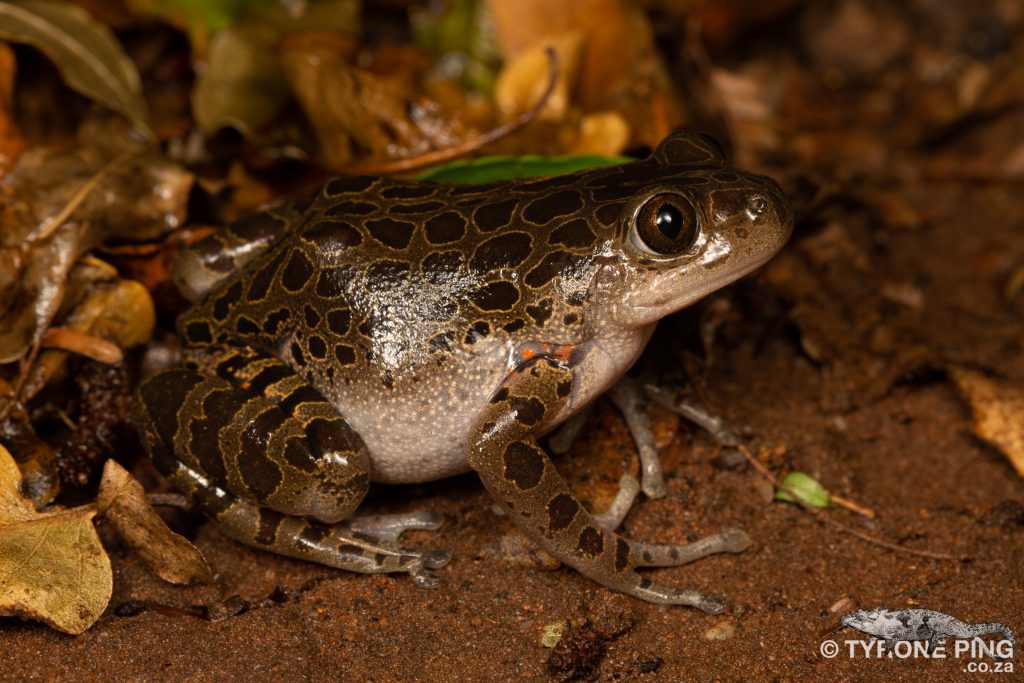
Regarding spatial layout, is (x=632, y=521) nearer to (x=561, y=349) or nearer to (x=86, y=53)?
(x=561, y=349)

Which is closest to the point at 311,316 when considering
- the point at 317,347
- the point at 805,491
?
the point at 317,347

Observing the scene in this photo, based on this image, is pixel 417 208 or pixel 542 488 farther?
pixel 417 208

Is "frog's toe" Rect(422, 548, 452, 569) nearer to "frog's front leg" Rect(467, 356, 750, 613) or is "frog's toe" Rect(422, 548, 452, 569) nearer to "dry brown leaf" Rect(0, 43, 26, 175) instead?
"frog's front leg" Rect(467, 356, 750, 613)

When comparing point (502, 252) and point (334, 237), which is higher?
point (334, 237)

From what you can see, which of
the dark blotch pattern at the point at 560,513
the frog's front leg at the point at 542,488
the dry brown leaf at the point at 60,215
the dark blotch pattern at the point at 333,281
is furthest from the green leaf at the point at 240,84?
the dark blotch pattern at the point at 560,513

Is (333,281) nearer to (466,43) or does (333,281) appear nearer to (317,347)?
(317,347)
